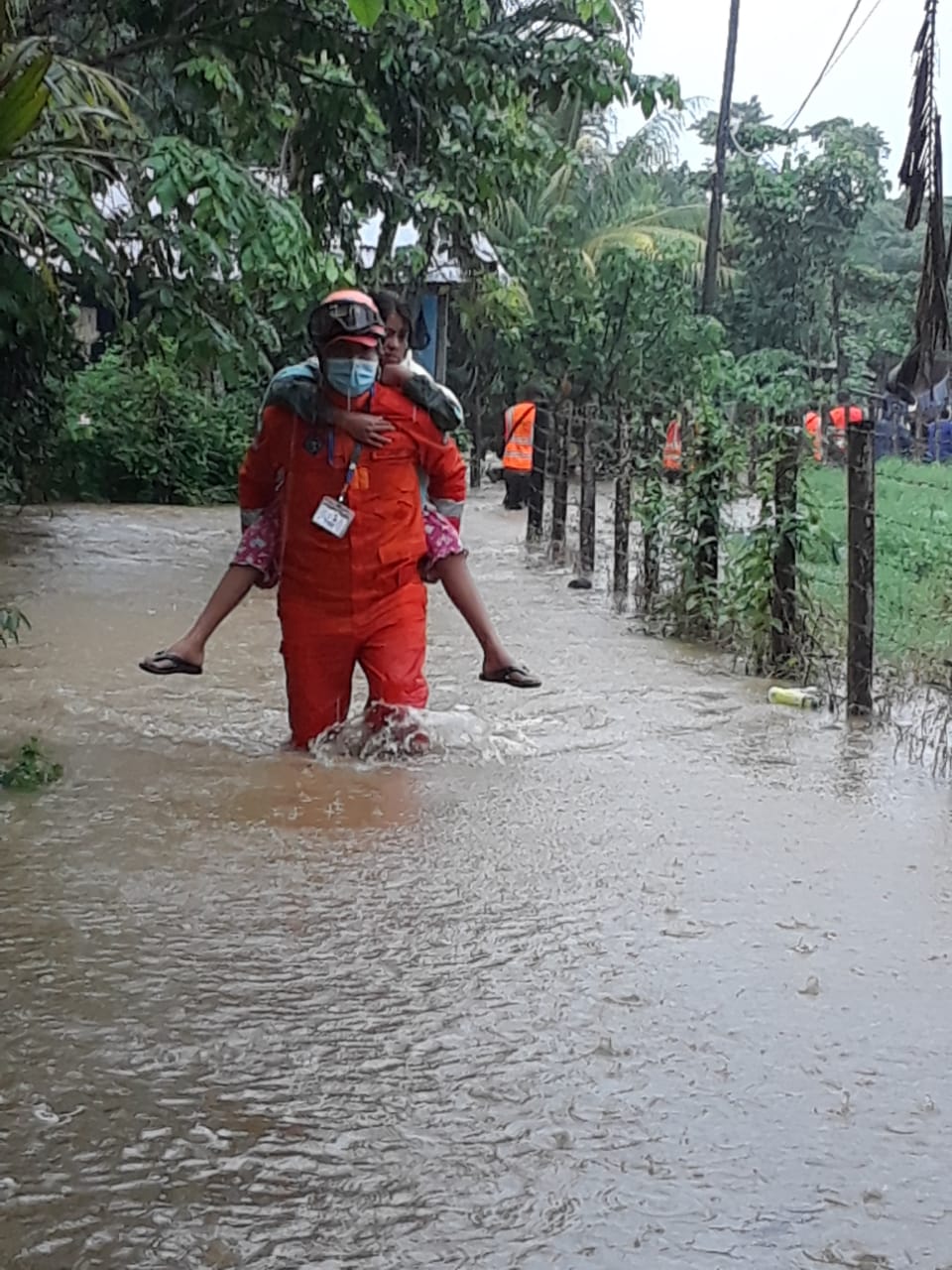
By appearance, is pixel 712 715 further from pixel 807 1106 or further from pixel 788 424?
pixel 807 1106

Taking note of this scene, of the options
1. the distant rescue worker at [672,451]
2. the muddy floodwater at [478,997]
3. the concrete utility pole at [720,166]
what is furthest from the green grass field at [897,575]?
the concrete utility pole at [720,166]

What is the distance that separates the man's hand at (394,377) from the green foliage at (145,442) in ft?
40.4

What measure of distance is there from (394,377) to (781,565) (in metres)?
2.75

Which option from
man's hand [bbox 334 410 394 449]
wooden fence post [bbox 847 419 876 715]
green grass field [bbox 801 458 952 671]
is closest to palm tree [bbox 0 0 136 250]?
man's hand [bbox 334 410 394 449]

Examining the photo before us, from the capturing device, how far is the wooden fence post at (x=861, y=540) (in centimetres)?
687

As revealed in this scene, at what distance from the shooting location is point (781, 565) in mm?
7781

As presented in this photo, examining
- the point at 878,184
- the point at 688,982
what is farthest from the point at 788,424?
the point at 878,184

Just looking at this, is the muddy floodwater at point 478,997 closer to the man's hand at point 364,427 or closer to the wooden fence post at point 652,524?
the man's hand at point 364,427

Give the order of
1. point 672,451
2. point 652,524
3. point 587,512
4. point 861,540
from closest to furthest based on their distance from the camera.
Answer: point 861,540
point 652,524
point 672,451
point 587,512

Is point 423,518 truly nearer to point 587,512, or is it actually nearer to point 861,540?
point 861,540

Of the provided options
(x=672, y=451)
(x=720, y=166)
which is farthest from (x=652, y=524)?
(x=720, y=166)

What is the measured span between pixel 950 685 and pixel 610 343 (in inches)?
630

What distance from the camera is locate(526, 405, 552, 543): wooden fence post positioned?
1448 centimetres

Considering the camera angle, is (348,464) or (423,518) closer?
(348,464)
